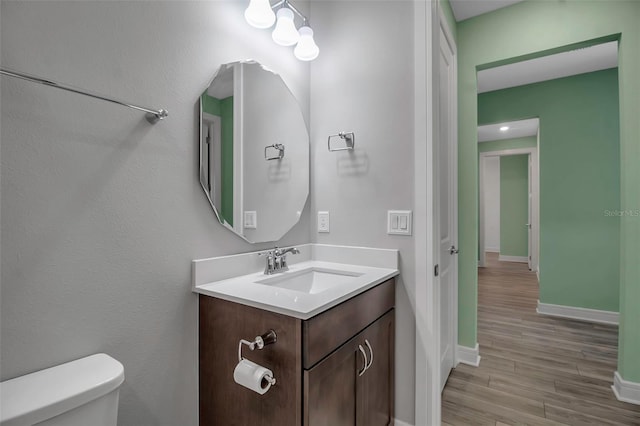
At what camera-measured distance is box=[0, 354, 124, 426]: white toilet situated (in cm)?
65

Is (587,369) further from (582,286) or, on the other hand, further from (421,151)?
(421,151)

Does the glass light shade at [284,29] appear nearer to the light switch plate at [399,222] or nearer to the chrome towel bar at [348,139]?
the chrome towel bar at [348,139]

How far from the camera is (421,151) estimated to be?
147 cm

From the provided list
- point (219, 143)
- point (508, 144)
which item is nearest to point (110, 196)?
point (219, 143)

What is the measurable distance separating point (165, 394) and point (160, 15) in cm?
137

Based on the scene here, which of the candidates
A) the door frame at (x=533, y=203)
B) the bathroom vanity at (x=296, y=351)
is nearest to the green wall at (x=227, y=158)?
the bathroom vanity at (x=296, y=351)

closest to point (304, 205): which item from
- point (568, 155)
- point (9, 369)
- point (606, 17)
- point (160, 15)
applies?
point (160, 15)

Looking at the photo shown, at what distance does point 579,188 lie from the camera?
321cm

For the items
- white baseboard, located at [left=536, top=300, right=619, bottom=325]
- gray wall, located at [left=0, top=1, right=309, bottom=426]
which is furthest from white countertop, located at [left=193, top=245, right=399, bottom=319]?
white baseboard, located at [left=536, top=300, right=619, bottom=325]

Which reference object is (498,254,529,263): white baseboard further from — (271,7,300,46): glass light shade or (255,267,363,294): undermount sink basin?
(271,7,300,46): glass light shade

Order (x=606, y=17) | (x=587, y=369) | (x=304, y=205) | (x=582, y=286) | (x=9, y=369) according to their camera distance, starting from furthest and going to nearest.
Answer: (x=582, y=286), (x=587, y=369), (x=606, y=17), (x=304, y=205), (x=9, y=369)

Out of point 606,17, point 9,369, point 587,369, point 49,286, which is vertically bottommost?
point 587,369

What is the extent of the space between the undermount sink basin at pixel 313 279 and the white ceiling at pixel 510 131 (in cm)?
418

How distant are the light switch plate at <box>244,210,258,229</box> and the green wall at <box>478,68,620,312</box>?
11.2 feet
